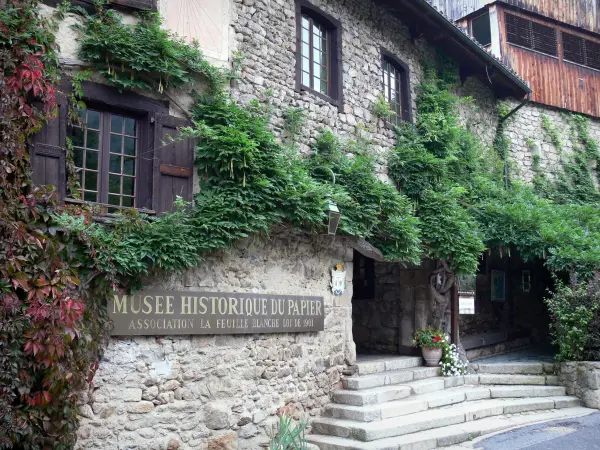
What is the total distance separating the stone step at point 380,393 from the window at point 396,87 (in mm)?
4637

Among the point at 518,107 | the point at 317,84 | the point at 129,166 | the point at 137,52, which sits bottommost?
the point at 129,166

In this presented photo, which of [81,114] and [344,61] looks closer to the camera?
[81,114]

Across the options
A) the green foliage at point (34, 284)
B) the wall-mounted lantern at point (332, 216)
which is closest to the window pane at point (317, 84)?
the wall-mounted lantern at point (332, 216)

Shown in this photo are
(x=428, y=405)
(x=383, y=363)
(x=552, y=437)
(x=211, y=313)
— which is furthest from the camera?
(x=383, y=363)

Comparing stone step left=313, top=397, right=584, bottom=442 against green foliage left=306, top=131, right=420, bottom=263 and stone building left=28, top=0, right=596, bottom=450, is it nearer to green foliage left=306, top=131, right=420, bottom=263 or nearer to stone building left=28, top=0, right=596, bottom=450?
stone building left=28, top=0, right=596, bottom=450

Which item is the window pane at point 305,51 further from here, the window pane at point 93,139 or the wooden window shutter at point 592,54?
the wooden window shutter at point 592,54

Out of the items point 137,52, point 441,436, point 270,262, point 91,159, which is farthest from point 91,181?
point 441,436

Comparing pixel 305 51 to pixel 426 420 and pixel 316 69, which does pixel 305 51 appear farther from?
pixel 426 420

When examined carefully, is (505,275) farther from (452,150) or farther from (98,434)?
(98,434)

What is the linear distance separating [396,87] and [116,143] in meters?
6.12

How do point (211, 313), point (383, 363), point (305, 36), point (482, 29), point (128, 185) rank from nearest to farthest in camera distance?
point (211, 313) < point (128, 185) < point (383, 363) < point (305, 36) < point (482, 29)

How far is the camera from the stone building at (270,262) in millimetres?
6125

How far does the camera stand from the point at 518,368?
10.3 metres

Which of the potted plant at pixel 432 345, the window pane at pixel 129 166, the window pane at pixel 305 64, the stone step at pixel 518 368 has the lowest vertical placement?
the stone step at pixel 518 368
